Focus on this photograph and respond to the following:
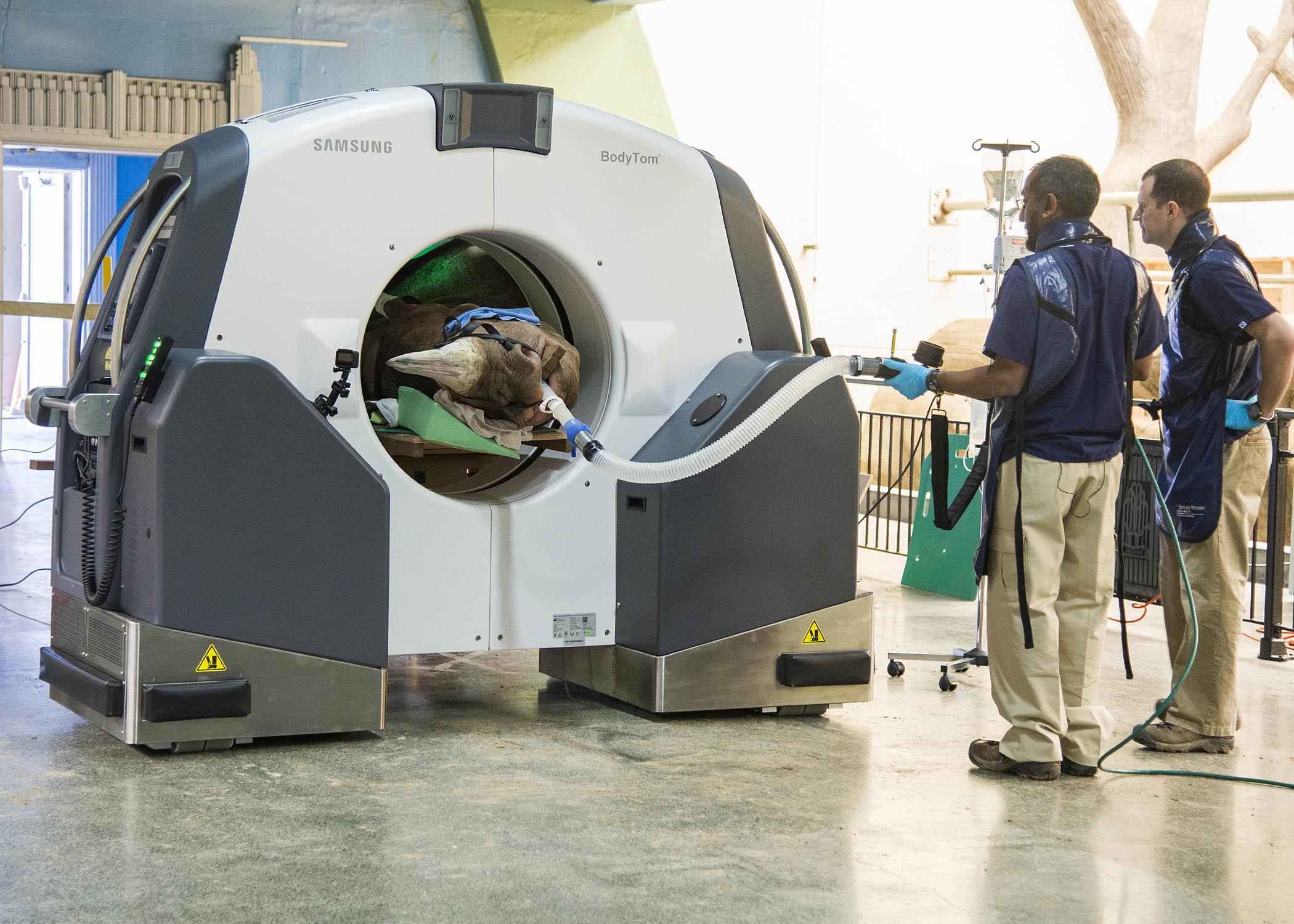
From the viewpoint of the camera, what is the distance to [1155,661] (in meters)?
5.39

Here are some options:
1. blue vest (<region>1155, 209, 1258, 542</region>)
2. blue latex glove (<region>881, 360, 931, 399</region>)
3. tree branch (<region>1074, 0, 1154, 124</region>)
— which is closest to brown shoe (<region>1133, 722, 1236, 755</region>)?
blue vest (<region>1155, 209, 1258, 542</region>)

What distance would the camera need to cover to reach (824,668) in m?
4.29

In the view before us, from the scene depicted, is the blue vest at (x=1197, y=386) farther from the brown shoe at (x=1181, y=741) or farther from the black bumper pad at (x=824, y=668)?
the black bumper pad at (x=824, y=668)

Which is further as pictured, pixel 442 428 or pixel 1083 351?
pixel 442 428

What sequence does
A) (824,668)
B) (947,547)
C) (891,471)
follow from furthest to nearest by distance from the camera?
(891,471), (947,547), (824,668)

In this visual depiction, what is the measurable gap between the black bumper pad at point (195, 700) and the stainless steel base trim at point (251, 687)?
19 mm

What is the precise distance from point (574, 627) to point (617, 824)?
1078 millimetres

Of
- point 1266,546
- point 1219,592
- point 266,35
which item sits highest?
point 266,35

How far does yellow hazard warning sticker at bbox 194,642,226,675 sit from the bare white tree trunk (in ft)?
38.6

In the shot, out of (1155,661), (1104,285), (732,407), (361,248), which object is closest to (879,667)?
(1155,661)

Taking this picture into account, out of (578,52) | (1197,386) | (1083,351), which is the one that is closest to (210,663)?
(1083,351)

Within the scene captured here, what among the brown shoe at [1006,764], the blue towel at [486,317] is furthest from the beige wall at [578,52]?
the brown shoe at [1006,764]

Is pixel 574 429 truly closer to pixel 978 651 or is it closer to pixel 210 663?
pixel 210 663

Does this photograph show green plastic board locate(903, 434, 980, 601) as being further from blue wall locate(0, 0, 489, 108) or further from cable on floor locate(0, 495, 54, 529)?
blue wall locate(0, 0, 489, 108)
